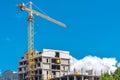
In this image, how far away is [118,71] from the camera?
492ft

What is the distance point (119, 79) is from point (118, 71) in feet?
9.37

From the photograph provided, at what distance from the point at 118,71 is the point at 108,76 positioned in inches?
179

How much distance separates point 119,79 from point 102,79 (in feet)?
20.2

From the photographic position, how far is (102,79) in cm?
14662

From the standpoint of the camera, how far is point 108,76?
147500 mm

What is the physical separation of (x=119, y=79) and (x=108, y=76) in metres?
4.08

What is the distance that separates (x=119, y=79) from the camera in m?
149

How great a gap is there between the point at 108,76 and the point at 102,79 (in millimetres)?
2412

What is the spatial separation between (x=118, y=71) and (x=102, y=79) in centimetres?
694
